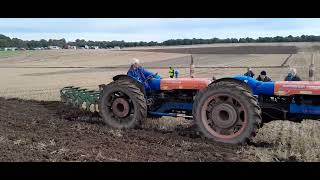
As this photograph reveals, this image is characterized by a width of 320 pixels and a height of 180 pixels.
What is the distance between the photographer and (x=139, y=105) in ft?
27.8

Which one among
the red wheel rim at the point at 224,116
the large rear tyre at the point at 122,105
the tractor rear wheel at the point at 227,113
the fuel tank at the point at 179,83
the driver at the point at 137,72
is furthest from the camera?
the driver at the point at 137,72

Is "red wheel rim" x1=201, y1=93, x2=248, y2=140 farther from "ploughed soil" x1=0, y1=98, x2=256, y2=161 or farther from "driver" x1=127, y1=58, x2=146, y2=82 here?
"driver" x1=127, y1=58, x2=146, y2=82

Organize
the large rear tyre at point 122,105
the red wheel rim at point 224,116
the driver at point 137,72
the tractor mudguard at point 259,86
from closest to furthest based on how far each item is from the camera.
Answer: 1. the red wheel rim at point 224,116
2. the tractor mudguard at point 259,86
3. the large rear tyre at point 122,105
4. the driver at point 137,72

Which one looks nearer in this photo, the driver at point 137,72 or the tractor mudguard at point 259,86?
the tractor mudguard at point 259,86

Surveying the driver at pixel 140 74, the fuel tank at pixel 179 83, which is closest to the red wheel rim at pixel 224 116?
the fuel tank at pixel 179 83

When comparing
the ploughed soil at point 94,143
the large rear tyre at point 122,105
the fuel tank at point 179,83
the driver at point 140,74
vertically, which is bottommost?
the ploughed soil at point 94,143

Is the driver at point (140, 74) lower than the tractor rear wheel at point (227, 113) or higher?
higher

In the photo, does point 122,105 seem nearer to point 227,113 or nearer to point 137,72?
point 137,72

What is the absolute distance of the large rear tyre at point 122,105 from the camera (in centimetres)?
852

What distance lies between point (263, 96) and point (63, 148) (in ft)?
11.1

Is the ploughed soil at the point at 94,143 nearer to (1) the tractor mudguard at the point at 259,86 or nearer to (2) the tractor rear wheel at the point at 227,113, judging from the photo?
(2) the tractor rear wheel at the point at 227,113

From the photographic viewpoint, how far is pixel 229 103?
23.6 feet
